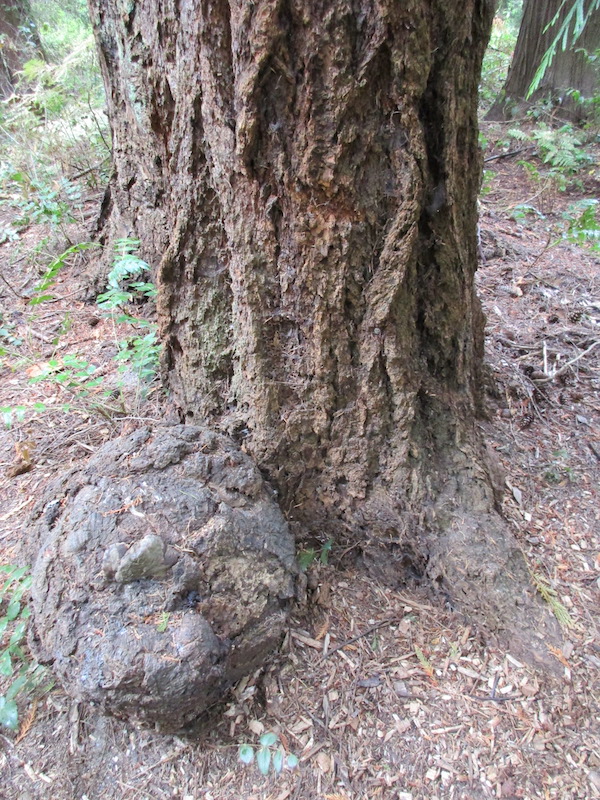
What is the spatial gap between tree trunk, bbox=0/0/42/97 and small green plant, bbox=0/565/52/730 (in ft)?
26.0

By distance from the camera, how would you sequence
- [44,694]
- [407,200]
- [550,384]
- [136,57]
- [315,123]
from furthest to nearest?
[550,384], [136,57], [44,694], [407,200], [315,123]

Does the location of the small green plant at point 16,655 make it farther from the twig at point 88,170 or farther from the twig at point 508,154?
the twig at point 508,154

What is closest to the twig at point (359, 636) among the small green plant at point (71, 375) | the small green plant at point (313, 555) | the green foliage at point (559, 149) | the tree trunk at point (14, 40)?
the small green plant at point (313, 555)

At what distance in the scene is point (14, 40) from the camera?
736 cm

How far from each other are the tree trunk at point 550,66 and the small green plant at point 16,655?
854 cm

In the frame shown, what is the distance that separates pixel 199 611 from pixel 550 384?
2.35 meters

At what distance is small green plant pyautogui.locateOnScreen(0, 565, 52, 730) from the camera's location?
65.2 inches

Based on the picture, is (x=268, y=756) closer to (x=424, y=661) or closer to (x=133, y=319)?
(x=424, y=661)

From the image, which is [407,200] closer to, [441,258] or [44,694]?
[441,258]

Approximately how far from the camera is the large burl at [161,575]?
149 centimetres

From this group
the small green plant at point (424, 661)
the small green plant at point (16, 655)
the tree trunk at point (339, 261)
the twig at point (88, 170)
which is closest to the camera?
the tree trunk at point (339, 261)

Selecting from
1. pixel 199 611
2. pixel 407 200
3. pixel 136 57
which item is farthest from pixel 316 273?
pixel 136 57

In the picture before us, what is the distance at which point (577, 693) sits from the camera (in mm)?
1675

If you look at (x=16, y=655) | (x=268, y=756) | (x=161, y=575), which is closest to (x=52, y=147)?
(x=16, y=655)
